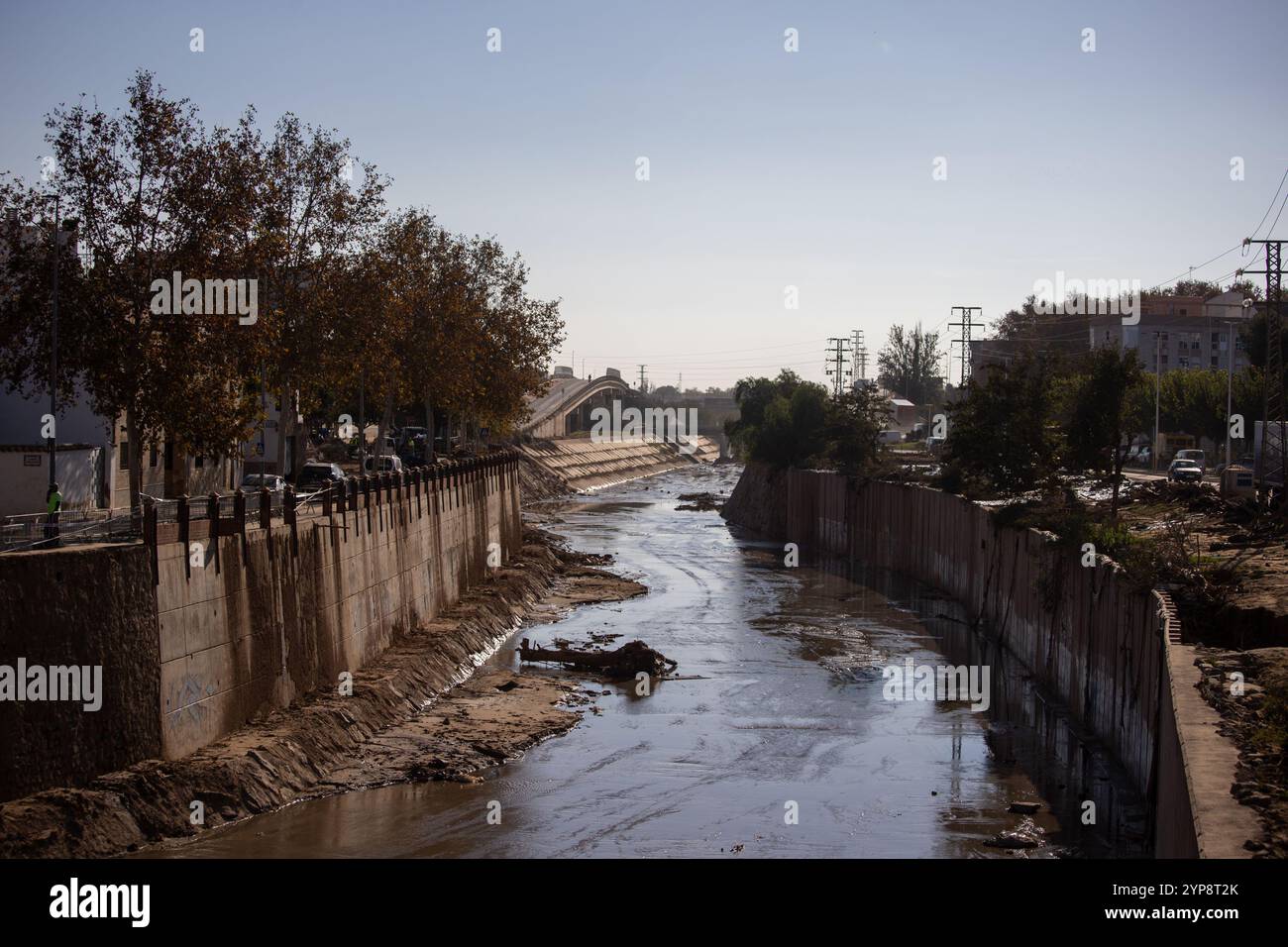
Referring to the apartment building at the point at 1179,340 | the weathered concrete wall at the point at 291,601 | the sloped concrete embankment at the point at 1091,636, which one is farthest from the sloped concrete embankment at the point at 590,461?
the weathered concrete wall at the point at 291,601

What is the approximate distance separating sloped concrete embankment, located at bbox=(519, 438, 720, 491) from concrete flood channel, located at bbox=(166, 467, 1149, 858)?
93231 mm

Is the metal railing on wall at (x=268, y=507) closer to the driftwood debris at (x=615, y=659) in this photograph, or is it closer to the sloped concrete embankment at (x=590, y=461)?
the driftwood debris at (x=615, y=659)

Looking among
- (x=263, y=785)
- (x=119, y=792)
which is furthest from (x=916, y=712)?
(x=119, y=792)

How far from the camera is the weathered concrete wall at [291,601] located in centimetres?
2603

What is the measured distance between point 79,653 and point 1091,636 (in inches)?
981

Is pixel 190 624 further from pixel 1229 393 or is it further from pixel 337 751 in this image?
pixel 1229 393

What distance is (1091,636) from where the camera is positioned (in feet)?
116

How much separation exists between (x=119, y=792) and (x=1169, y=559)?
77.5ft

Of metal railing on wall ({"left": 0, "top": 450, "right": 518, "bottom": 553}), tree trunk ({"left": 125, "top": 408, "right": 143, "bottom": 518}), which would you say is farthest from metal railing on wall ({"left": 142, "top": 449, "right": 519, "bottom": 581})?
tree trunk ({"left": 125, "top": 408, "right": 143, "bottom": 518})

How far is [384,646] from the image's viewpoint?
41.2 meters

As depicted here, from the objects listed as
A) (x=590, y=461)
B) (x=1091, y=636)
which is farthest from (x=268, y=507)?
(x=590, y=461)

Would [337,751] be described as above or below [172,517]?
below

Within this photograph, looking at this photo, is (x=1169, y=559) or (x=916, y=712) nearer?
(x=1169, y=559)
